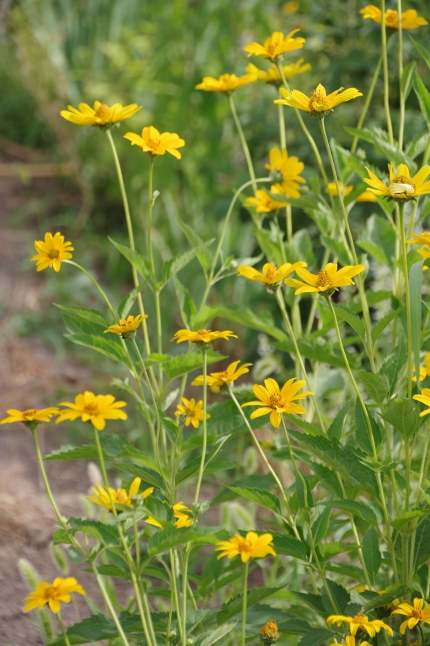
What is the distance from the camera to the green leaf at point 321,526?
3.36ft

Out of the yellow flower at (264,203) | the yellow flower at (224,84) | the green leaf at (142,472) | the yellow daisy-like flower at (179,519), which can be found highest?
the yellow flower at (224,84)

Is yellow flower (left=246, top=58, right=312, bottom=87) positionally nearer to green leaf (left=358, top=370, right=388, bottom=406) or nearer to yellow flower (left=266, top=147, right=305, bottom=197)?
yellow flower (left=266, top=147, right=305, bottom=197)

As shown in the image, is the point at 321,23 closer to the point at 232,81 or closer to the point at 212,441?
the point at 232,81

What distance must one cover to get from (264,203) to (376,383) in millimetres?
437

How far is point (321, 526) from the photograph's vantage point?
103cm

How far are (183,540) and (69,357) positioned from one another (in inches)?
72.8

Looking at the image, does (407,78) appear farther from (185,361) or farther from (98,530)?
(98,530)

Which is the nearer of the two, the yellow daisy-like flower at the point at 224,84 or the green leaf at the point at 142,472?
the green leaf at the point at 142,472

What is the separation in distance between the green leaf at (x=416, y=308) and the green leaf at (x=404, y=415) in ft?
0.16

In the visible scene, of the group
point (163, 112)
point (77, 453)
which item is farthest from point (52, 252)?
point (163, 112)

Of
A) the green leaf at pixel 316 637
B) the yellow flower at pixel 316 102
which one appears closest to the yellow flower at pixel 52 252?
the yellow flower at pixel 316 102

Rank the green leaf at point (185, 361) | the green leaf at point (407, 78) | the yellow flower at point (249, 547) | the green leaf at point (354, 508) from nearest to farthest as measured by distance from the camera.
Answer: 1. the yellow flower at point (249, 547)
2. the green leaf at point (354, 508)
3. the green leaf at point (185, 361)
4. the green leaf at point (407, 78)

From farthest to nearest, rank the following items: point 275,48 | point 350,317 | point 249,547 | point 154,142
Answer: point 275,48
point 154,142
point 350,317
point 249,547

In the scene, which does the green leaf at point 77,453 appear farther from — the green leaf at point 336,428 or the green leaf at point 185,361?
the green leaf at point 336,428
